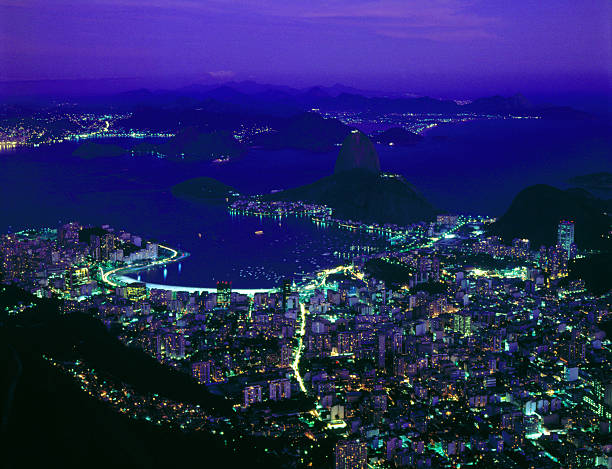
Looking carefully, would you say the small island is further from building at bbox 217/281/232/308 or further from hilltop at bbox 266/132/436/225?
building at bbox 217/281/232/308

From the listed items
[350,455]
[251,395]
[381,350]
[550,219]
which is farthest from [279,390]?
[550,219]

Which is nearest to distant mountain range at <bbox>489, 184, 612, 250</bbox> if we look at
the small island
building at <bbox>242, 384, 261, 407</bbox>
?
the small island

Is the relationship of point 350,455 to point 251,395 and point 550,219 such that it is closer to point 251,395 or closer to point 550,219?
point 251,395

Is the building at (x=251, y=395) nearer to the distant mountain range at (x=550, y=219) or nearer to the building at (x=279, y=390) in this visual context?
the building at (x=279, y=390)

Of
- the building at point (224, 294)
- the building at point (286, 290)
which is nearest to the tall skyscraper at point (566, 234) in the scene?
the building at point (286, 290)

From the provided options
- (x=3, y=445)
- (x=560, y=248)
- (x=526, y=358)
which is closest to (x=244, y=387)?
(x=526, y=358)

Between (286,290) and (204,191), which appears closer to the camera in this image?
(286,290)
